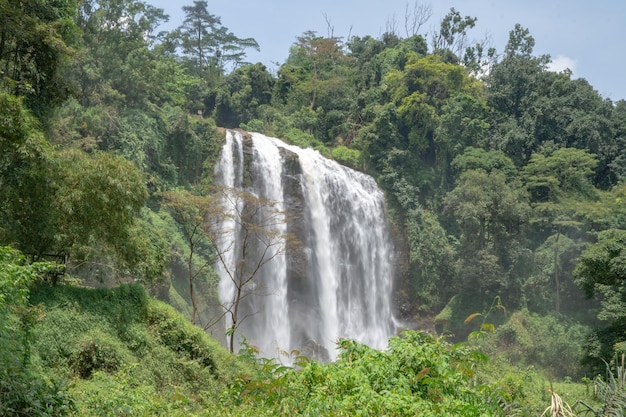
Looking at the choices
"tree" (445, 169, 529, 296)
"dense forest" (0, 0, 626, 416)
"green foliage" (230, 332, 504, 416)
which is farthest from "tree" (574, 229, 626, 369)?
"green foliage" (230, 332, 504, 416)

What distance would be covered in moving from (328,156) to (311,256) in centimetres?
830

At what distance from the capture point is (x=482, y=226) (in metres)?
30.7

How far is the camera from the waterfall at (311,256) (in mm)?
26719

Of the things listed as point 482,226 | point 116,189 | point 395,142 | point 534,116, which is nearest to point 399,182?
point 395,142

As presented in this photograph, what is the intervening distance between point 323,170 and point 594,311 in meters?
14.3

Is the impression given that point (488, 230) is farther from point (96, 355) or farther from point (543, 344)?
point (96, 355)

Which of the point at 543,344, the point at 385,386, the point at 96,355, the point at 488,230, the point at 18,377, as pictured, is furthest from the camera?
the point at 488,230

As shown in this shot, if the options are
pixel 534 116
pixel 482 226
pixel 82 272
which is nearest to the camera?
pixel 82 272

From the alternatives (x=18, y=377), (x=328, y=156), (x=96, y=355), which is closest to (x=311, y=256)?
(x=328, y=156)

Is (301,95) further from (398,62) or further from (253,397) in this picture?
(253,397)

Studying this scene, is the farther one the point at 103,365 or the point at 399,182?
the point at 399,182

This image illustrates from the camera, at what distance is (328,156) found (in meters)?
34.8

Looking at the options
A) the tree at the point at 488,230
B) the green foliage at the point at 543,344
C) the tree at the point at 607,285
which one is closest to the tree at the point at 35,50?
the tree at the point at 607,285

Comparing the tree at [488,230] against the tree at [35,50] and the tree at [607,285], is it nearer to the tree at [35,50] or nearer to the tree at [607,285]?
the tree at [607,285]
